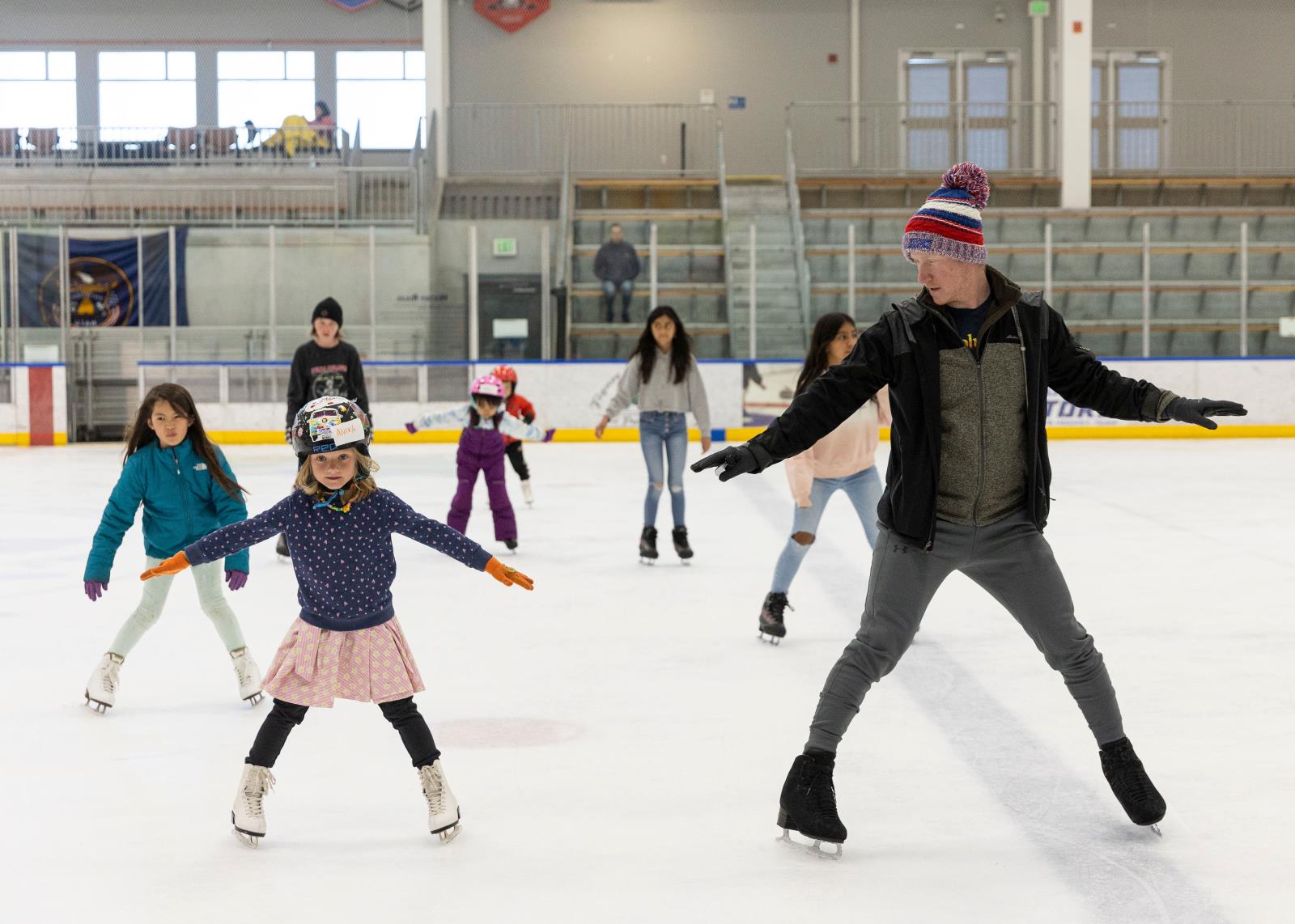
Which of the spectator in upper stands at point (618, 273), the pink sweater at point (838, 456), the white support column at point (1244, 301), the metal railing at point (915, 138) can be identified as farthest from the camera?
the metal railing at point (915, 138)

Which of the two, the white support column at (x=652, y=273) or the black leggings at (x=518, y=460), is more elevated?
the white support column at (x=652, y=273)

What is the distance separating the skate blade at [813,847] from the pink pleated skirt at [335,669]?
896mm

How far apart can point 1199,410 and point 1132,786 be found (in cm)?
85

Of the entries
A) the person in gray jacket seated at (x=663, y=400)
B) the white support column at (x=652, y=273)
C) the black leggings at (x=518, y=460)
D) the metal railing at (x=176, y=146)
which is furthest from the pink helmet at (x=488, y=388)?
the metal railing at (x=176, y=146)

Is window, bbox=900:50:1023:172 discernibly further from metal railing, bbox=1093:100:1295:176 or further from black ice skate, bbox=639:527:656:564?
black ice skate, bbox=639:527:656:564

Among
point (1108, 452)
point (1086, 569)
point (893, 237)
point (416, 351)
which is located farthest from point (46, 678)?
point (893, 237)

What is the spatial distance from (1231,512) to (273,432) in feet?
→ 36.9

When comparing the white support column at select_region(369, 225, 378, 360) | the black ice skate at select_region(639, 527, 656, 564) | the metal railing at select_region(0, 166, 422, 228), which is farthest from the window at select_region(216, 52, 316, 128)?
the black ice skate at select_region(639, 527, 656, 564)

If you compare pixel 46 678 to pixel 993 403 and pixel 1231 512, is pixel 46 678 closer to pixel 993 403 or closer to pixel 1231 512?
pixel 993 403

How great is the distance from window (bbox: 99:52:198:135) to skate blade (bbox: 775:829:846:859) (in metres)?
24.8

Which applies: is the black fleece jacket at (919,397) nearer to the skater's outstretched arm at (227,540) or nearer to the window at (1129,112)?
the skater's outstretched arm at (227,540)

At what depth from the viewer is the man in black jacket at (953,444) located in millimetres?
3271

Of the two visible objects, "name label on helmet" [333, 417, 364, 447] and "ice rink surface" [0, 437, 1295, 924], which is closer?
"ice rink surface" [0, 437, 1295, 924]

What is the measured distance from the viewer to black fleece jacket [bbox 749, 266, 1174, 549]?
3264 mm
